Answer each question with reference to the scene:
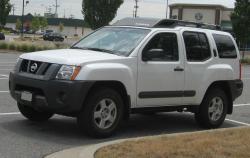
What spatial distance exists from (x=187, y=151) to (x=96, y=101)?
170cm

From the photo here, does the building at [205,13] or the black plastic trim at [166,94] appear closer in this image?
the black plastic trim at [166,94]

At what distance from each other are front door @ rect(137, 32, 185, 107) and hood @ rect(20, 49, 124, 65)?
0.56 meters

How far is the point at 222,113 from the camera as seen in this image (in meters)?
10.0

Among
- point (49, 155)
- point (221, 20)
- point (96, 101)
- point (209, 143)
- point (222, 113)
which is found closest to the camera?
point (49, 155)

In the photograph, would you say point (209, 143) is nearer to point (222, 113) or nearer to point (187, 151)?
point (187, 151)

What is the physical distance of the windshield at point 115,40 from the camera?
8656mm

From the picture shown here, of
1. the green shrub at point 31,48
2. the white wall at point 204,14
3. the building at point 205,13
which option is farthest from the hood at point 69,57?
the white wall at point 204,14

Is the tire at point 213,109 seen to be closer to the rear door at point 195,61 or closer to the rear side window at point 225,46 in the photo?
the rear door at point 195,61

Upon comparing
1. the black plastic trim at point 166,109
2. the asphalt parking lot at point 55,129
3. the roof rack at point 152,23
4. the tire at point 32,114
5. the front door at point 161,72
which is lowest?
the asphalt parking lot at point 55,129

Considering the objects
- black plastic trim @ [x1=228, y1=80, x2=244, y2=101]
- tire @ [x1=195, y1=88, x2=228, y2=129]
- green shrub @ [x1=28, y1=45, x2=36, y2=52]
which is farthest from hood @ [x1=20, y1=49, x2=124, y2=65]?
green shrub @ [x1=28, y1=45, x2=36, y2=52]

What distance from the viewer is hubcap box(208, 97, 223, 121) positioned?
986 centimetres

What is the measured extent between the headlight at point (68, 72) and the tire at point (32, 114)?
145 centimetres

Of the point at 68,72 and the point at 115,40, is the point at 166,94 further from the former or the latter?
the point at 68,72

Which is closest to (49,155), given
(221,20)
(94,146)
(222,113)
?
(94,146)
